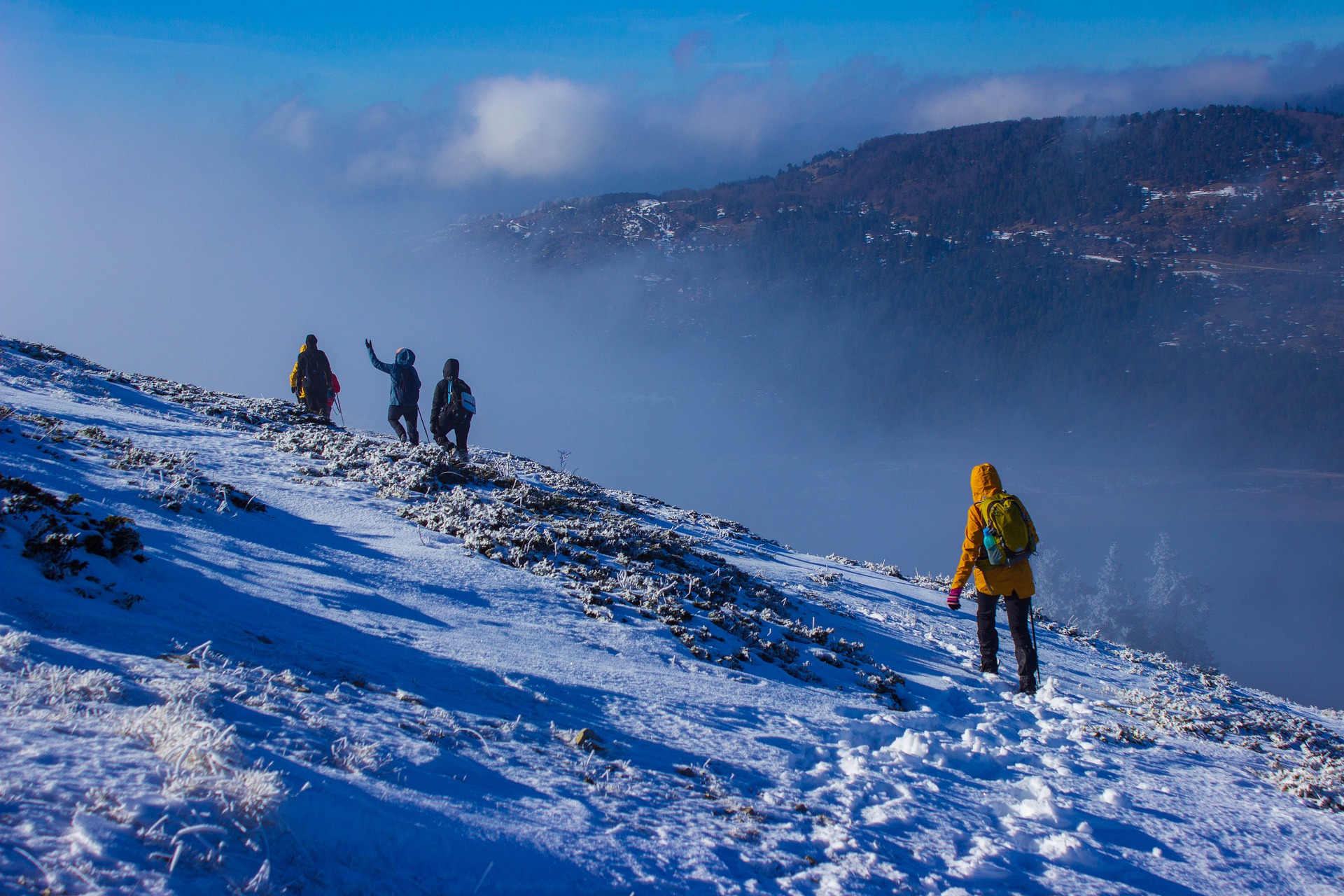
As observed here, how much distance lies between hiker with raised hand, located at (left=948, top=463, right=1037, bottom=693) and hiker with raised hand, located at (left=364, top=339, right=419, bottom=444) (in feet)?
39.8

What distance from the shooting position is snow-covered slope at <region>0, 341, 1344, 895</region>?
278cm

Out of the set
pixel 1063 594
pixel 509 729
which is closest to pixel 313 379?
pixel 509 729

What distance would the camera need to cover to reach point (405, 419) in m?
16.7

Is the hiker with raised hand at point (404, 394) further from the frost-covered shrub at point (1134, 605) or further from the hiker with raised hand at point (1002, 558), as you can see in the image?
the frost-covered shrub at point (1134, 605)

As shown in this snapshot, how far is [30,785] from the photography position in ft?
8.07

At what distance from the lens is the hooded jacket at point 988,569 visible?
8672 mm

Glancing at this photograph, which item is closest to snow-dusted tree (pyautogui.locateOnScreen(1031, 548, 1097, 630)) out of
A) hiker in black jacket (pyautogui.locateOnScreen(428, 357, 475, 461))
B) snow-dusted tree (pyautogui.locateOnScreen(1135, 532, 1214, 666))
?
snow-dusted tree (pyautogui.locateOnScreen(1135, 532, 1214, 666))

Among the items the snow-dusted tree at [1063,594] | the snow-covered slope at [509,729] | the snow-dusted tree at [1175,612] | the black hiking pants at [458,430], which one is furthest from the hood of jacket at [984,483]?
the snow-dusted tree at [1063,594]

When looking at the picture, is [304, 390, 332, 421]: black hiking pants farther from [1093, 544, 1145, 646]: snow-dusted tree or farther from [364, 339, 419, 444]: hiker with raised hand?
[1093, 544, 1145, 646]: snow-dusted tree

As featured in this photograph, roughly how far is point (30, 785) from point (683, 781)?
10.3 feet

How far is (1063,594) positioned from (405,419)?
99877 millimetres

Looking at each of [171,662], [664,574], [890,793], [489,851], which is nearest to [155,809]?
[489,851]

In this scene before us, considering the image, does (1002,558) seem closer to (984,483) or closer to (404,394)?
(984,483)

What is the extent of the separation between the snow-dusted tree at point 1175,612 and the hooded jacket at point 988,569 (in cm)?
9124
